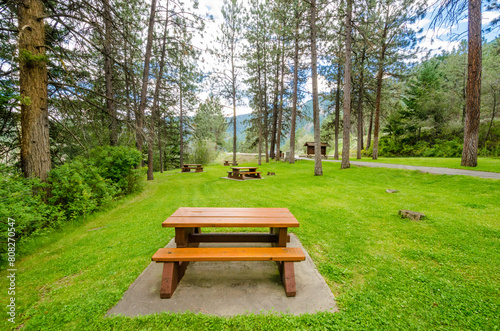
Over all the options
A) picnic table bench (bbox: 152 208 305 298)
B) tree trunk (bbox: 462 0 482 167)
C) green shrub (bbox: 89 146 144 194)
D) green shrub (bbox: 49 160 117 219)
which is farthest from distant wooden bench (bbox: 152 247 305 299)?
tree trunk (bbox: 462 0 482 167)

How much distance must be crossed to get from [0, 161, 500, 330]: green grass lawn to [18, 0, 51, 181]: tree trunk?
→ 1.90 metres

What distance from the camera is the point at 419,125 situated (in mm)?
20328

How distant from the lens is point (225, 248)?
235 centimetres

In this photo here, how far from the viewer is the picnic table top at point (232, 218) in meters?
2.43

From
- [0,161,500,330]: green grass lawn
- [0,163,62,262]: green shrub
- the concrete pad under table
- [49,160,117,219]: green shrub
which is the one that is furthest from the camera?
[49,160,117,219]: green shrub

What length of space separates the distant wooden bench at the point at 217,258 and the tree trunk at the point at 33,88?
15.7ft

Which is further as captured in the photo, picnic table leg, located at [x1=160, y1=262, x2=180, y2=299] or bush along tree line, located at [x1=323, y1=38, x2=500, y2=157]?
bush along tree line, located at [x1=323, y1=38, x2=500, y2=157]

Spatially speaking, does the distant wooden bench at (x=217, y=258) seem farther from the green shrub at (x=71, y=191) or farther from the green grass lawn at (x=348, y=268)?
the green shrub at (x=71, y=191)

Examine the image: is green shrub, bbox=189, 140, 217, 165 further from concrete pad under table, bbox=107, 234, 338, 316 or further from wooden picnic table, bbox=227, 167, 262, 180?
concrete pad under table, bbox=107, 234, 338, 316

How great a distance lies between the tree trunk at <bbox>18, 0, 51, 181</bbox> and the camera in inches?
169

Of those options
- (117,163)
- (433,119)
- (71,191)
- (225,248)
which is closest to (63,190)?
(71,191)

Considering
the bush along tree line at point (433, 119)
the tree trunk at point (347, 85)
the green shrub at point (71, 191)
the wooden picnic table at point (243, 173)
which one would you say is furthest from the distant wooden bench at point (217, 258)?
the bush along tree line at point (433, 119)

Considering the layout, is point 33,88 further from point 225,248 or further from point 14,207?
point 225,248

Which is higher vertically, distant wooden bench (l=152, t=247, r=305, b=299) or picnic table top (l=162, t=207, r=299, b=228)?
picnic table top (l=162, t=207, r=299, b=228)
